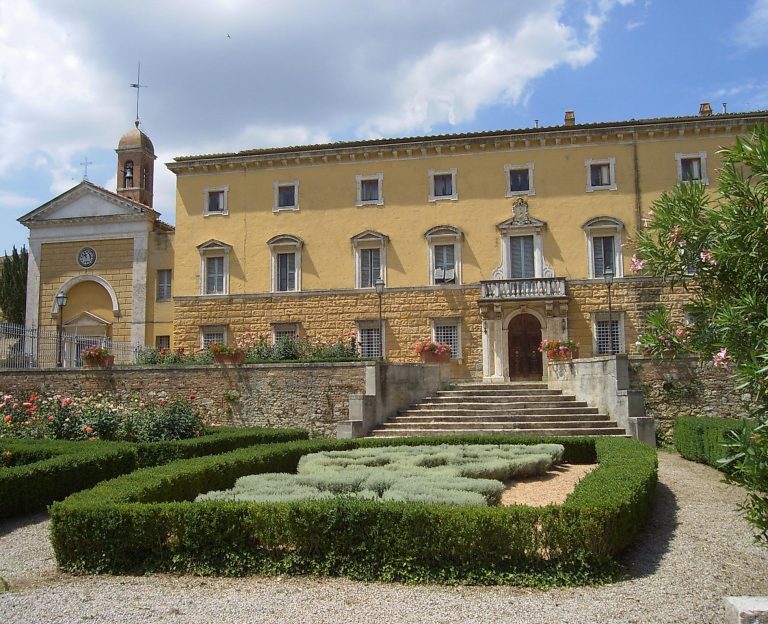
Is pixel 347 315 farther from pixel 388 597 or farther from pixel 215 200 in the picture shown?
pixel 388 597

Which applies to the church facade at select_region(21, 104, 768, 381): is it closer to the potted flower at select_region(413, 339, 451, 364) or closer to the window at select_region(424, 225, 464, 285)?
the window at select_region(424, 225, 464, 285)

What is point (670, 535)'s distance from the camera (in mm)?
8484

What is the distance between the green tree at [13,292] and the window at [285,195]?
15.1 m

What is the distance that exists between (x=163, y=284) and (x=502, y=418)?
1819 cm

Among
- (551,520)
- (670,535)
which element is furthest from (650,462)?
(551,520)

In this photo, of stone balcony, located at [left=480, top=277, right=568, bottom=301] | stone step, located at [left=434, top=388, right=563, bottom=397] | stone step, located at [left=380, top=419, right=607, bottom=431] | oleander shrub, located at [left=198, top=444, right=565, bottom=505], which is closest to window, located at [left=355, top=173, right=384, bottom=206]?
stone balcony, located at [left=480, top=277, right=568, bottom=301]

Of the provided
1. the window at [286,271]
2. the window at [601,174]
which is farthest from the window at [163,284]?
the window at [601,174]

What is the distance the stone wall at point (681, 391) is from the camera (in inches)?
738

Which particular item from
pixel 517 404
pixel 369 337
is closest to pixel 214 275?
pixel 369 337

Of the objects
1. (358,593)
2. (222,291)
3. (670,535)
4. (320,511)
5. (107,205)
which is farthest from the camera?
(107,205)

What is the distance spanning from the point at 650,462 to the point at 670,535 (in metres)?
2.11

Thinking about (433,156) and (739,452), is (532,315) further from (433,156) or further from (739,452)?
(739,452)

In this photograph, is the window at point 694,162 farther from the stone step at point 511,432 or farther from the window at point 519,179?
the stone step at point 511,432

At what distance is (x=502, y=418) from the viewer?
18094 mm
